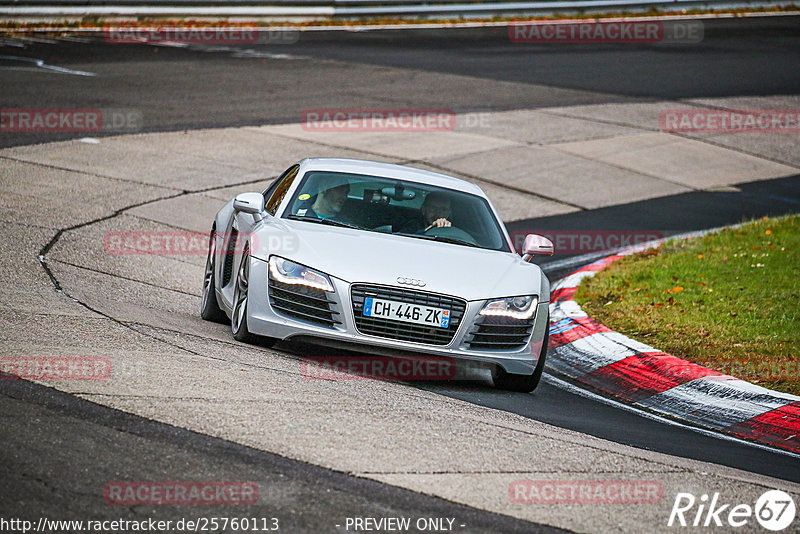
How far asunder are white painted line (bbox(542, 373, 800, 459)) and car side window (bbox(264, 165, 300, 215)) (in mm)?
2537

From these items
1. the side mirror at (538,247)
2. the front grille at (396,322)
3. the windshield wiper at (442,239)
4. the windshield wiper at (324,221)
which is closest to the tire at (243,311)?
the windshield wiper at (324,221)

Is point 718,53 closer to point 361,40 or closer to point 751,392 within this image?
point 361,40

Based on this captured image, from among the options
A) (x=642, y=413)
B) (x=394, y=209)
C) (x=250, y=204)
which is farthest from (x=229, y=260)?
(x=642, y=413)

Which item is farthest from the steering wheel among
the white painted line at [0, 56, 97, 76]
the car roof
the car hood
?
the white painted line at [0, 56, 97, 76]

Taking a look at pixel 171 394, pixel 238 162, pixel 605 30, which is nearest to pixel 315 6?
pixel 605 30

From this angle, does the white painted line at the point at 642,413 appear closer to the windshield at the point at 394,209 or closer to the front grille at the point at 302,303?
the windshield at the point at 394,209

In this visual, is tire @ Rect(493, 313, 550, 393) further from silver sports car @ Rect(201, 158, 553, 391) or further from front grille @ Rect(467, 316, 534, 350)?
front grille @ Rect(467, 316, 534, 350)

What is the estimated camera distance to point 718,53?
30078 mm

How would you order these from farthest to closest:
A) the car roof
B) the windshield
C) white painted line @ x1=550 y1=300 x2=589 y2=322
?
white painted line @ x1=550 y1=300 x2=589 y2=322 < the car roof < the windshield

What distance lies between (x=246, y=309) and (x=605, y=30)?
90.0ft

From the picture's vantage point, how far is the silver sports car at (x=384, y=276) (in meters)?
7.28

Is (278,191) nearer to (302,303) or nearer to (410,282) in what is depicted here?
(302,303)

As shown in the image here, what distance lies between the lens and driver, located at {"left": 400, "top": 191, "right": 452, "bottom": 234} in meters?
8.37

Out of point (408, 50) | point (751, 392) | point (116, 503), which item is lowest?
point (751, 392)
